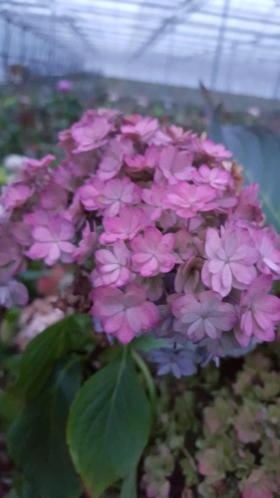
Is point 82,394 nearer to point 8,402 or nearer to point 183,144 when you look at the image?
point 8,402

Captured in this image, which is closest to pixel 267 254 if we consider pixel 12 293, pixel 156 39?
pixel 12 293

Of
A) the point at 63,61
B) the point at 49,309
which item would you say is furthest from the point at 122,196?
the point at 63,61


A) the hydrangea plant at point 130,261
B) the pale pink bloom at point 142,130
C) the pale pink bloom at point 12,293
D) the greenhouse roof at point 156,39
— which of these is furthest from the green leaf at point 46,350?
the greenhouse roof at point 156,39

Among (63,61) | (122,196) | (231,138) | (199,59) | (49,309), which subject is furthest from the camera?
(63,61)

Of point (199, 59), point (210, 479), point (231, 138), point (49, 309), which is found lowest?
point (199, 59)

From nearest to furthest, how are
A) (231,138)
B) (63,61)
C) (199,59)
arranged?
1. (231,138)
2. (199,59)
3. (63,61)

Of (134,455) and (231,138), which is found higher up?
(231,138)

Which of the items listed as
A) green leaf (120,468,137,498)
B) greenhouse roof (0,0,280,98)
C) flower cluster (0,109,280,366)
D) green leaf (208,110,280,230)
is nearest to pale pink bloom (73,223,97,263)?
flower cluster (0,109,280,366)

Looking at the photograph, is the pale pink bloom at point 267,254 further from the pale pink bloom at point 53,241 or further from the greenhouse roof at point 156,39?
the greenhouse roof at point 156,39
